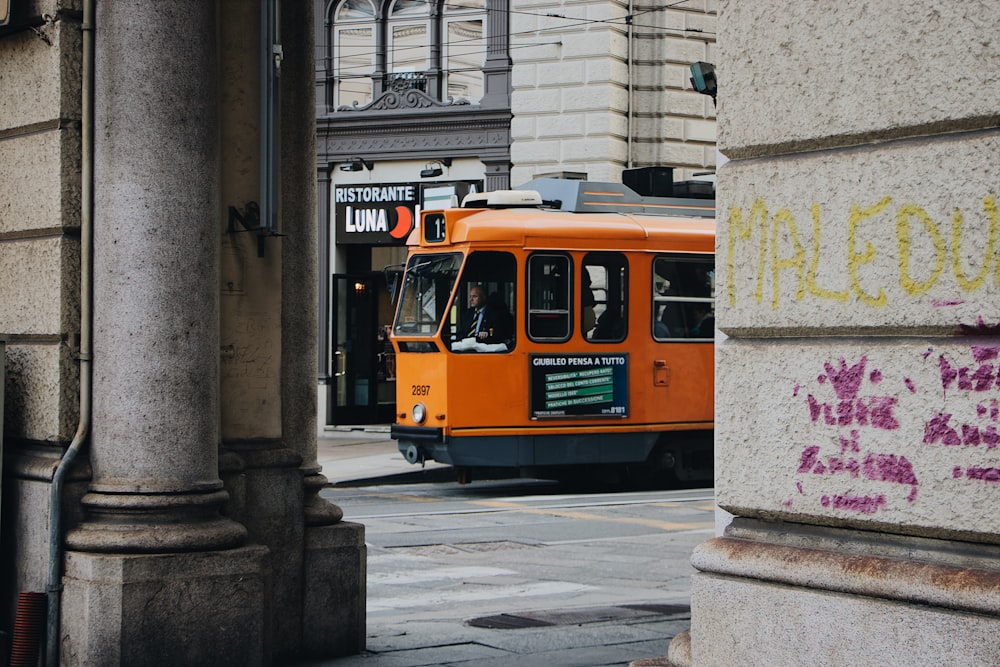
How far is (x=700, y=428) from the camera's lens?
57.5 ft

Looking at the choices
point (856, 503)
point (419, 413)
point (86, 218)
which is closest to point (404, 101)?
point (419, 413)

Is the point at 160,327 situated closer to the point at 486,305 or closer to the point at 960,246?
the point at 960,246

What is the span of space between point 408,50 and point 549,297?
9.51 metres

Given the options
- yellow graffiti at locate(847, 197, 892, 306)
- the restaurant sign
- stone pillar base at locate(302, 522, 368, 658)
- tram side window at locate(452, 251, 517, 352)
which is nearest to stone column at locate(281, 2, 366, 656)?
stone pillar base at locate(302, 522, 368, 658)

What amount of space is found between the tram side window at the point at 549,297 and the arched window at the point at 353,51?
946 centimetres

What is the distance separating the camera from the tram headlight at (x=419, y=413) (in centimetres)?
1650

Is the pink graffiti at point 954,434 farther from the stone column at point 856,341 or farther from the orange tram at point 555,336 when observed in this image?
the orange tram at point 555,336

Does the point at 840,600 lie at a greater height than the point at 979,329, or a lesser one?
lesser

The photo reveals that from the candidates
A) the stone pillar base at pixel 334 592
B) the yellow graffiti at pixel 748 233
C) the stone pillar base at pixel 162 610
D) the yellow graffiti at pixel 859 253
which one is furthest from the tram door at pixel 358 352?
the yellow graffiti at pixel 859 253

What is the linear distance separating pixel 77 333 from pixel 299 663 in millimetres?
1814

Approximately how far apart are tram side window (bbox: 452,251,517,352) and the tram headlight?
2.45ft

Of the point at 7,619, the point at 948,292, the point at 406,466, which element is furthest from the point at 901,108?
the point at 406,466

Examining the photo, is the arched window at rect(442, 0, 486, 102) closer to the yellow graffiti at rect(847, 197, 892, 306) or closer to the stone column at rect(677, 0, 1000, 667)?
the stone column at rect(677, 0, 1000, 667)

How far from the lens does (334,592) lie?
7.12 metres
